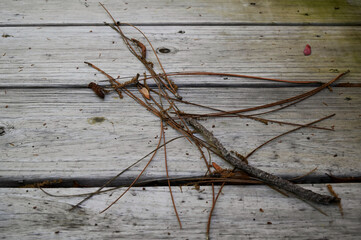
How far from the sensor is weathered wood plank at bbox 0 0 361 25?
3.78 feet

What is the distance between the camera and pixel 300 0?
124cm

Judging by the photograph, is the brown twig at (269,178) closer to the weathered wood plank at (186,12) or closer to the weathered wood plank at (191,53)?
the weathered wood plank at (191,53)

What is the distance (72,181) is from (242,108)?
1.81 ft

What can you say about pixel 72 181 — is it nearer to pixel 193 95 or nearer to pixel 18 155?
pixel 18 155

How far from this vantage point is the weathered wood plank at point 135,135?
0.72 m

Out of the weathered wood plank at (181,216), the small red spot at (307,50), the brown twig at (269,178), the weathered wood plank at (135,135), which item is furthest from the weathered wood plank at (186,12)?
the weathered wood plank at (181,216)

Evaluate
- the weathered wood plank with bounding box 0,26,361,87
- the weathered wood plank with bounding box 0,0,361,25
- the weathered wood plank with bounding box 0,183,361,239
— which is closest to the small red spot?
the weathered wood plank with bounding box 0,26,361,87

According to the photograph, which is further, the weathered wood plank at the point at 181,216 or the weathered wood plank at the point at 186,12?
the weathered wood plank at the point at 186,12

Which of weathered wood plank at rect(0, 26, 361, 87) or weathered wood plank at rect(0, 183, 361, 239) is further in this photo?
weathered wood plank at rect(0, 26, 361, 87)

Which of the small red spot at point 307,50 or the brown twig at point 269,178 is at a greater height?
the small red spot at point 307,50

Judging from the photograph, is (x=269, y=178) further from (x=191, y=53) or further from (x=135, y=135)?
(x=191, y=53)

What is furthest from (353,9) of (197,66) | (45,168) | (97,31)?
(45,168)

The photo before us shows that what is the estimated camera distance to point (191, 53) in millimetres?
1017

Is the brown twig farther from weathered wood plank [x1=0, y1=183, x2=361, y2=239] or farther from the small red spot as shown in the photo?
the small red spot
